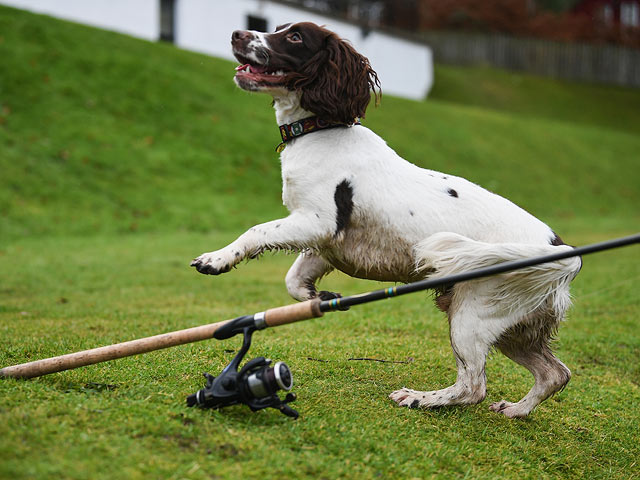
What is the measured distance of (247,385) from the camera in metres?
3.20

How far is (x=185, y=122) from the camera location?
16688mm

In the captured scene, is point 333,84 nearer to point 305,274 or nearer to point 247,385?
point 305,274

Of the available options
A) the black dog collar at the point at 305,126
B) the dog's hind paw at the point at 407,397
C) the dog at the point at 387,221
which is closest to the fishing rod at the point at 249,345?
the dog at the point at 387,221

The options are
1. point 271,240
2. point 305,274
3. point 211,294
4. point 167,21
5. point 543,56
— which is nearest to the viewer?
point 271,240

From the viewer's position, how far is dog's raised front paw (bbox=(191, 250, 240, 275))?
3379 mm

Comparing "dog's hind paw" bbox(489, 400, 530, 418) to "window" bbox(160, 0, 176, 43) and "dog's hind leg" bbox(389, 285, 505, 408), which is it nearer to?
"dog's hind leg" bbox(389, 285, 505, 408)

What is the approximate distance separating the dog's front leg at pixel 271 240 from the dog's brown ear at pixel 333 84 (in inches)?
24.8

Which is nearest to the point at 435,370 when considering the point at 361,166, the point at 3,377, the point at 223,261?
the point at 361,166

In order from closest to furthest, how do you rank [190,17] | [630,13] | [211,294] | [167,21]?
[211,294] → [190,17] → [167,21] → [630,13]

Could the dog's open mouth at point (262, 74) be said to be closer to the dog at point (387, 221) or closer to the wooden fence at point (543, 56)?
the dog at point (387, 221)

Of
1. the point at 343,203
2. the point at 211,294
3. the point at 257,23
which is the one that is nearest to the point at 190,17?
the point at 257,23

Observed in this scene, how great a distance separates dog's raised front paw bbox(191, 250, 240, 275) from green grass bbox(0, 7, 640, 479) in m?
0.70

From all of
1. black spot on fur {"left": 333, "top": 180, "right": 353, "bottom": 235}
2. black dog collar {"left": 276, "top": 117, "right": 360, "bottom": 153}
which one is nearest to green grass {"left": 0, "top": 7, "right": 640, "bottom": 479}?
black spot on fur {"left": 333, "top": 180, "right": 353, "bottom": 235}

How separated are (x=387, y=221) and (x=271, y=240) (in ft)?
2.16
